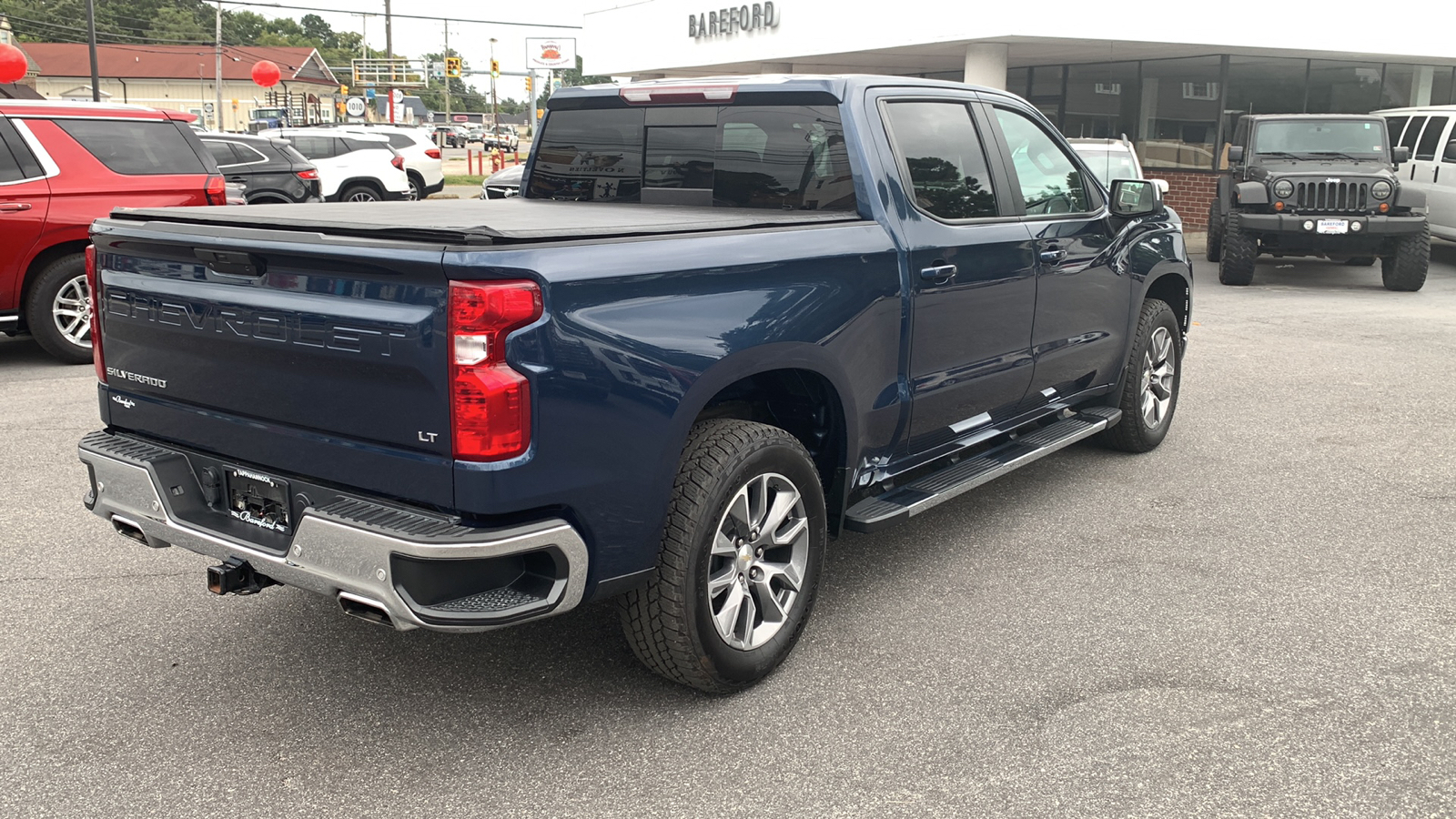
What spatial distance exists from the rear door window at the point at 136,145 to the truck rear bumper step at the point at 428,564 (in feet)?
22.4

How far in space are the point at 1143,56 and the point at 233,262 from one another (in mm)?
20874

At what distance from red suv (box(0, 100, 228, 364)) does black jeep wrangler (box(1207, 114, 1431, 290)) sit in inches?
444

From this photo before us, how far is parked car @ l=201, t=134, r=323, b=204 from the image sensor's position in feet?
49.9

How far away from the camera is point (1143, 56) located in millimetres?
21188

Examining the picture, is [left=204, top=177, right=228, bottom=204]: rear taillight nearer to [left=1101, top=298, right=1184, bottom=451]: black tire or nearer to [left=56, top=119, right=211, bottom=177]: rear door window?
[left=56, top=119, right=211, bottom=177]: rear door window

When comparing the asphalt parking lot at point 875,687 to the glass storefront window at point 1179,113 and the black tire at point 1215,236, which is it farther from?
the glass storefront window at point 1179,113

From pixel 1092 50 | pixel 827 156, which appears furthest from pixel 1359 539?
pixel 1092 50

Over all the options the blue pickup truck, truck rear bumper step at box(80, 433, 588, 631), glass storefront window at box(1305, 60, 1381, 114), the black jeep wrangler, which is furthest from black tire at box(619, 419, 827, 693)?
glass storefront window at box(1305, 60, 1381, 114)

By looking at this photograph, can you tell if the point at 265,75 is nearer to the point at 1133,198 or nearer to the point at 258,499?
the point at 1133,198

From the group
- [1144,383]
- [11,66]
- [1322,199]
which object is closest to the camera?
[1144,383]

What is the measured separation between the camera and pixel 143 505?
3414 mm

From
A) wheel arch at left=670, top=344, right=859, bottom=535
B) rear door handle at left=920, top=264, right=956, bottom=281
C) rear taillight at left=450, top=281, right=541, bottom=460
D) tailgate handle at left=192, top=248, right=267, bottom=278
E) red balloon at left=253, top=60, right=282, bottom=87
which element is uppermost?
red balloon at left=253, top=60, right=282, bottom=87

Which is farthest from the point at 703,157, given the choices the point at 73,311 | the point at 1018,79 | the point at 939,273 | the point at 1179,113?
the point at 1018,79

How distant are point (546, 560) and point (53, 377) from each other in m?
6.82
